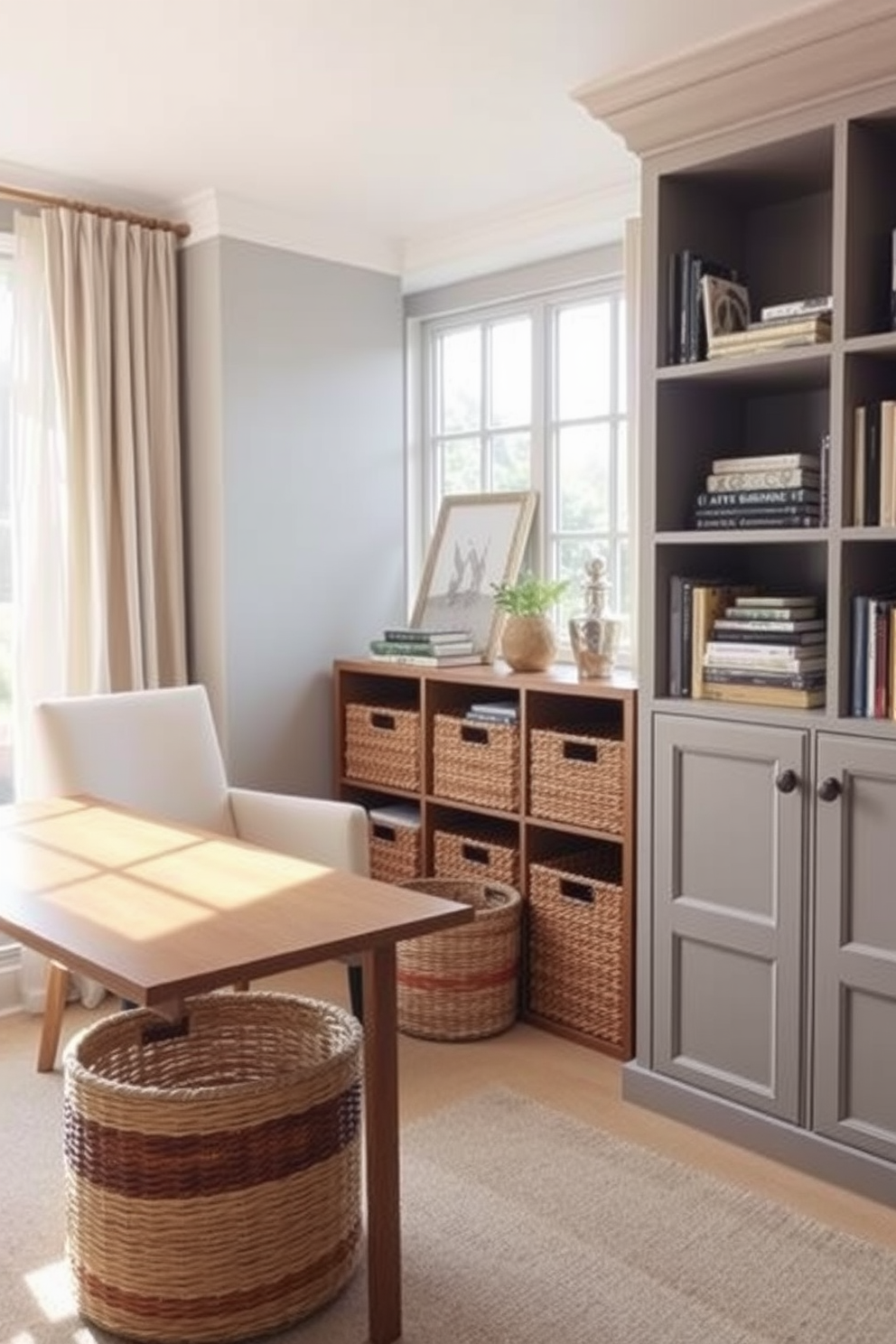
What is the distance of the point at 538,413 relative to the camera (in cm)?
387

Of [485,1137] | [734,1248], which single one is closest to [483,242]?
[485,1137]

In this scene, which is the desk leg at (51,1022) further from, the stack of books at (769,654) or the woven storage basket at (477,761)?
the stack of books at (769,654)

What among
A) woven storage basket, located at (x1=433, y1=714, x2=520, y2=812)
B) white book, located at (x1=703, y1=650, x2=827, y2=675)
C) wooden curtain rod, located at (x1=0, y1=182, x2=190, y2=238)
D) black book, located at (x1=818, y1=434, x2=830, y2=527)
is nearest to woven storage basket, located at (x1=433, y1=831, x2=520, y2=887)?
woven storage basket, located at (x1=433, y1=714, x2=520, y2=812)

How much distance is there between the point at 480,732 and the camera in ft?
11.3

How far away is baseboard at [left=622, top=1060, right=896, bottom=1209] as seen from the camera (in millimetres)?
2432

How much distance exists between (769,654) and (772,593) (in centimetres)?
36

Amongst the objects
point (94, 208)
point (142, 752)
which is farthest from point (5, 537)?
point (94, 208)

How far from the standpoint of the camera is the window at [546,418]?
12.1 feet

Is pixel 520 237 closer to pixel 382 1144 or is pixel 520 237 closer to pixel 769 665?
pixel 769 665

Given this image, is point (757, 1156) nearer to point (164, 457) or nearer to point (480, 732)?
point (480, 732)

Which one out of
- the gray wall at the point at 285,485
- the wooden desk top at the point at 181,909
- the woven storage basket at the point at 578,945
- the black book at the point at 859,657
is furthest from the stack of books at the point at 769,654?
the gray wall at the point at 285,485

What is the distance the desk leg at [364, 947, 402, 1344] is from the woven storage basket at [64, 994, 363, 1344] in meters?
0.10

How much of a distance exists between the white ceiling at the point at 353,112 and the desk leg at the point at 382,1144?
5.90 feet

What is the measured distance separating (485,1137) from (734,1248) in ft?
2.03
